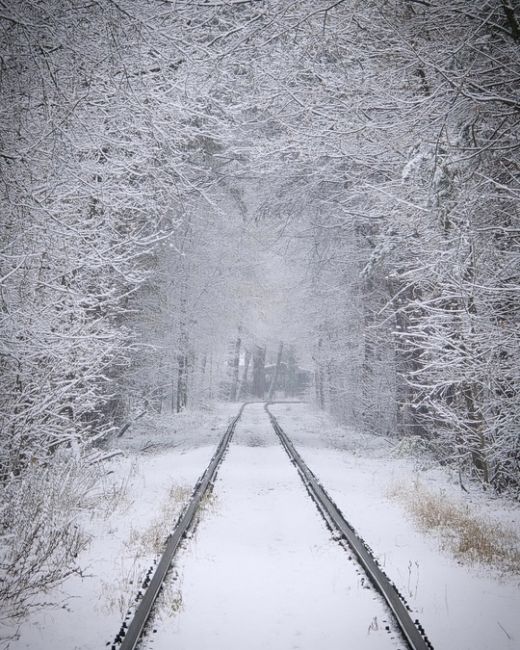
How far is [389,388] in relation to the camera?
50.6 ft

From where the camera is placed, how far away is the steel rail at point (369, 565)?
3373 mm

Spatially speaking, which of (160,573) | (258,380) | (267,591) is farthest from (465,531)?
(258,380)

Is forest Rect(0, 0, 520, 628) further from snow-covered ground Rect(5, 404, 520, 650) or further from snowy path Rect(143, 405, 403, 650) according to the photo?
snowy path Rect(143, 405, 403, 650)

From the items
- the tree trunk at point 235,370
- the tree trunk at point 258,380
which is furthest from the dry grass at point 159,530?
the tree trunk at point 258,380

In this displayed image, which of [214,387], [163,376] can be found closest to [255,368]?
[214,387]

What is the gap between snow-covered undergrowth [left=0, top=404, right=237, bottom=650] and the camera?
3.64 meters

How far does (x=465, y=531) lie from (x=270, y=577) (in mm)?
3081

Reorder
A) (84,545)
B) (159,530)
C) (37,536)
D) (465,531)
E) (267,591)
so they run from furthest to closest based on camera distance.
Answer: (465,531)
(159,530)
(84,545)
(37,536)
(267,591)

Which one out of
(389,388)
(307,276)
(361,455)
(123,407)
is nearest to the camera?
(361,455)

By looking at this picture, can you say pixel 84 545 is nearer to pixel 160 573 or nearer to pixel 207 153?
pixel 160 573

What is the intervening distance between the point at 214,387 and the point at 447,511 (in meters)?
29.2

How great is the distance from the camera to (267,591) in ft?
14.1

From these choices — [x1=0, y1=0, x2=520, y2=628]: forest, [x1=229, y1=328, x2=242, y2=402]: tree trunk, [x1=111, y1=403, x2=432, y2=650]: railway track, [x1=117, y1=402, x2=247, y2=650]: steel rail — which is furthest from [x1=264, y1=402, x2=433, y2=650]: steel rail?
[x1=229, y1=328, x2=242, y2=402]: tree trunk

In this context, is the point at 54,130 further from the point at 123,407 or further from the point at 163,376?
the point at 163,376
